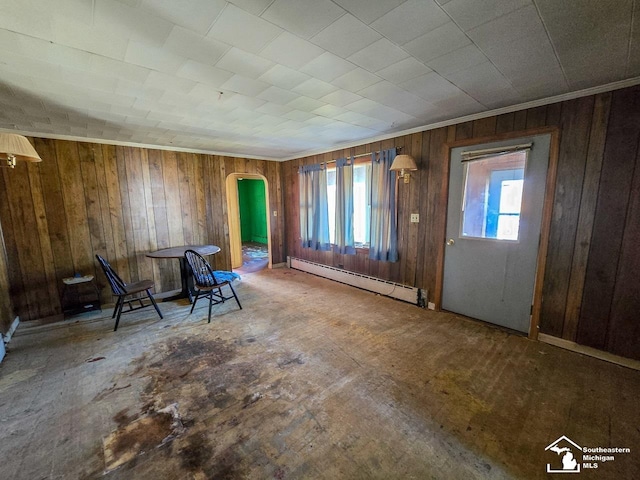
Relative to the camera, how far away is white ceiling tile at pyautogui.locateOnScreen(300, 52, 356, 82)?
1.72 metres

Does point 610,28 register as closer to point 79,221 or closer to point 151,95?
point 151,95

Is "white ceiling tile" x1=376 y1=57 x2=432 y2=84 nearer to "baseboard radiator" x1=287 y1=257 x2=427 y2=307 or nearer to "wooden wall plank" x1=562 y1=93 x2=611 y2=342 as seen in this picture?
"wooden wall plank" x1=562 y1=93 x2=611 y2=342

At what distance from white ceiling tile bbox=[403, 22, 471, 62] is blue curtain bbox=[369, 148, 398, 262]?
1988mm

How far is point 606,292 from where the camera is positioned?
227 centimetres

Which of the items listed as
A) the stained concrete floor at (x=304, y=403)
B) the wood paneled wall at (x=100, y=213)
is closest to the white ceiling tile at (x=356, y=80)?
the stained concrete floor at (x=304, y=403)

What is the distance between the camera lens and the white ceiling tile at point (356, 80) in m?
1.92

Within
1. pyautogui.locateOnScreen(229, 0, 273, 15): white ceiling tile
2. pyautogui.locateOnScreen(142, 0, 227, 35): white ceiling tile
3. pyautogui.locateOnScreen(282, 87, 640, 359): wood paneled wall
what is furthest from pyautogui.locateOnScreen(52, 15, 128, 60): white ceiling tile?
pyautogui.locateOnScreen(282, 87, 640, 359): wood paneled wall

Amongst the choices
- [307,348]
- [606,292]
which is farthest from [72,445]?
[606,292]

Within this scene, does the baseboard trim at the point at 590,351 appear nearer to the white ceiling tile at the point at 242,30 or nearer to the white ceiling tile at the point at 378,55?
the white ceiling tile at the point at 378,55

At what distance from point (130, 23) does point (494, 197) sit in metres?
3.40

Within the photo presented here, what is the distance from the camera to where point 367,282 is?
166 inches

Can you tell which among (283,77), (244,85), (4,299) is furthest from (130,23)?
(4,299)

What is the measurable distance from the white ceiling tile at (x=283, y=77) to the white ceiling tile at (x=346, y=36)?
0.38 meters

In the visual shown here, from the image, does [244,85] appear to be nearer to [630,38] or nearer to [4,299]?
[630,38]
